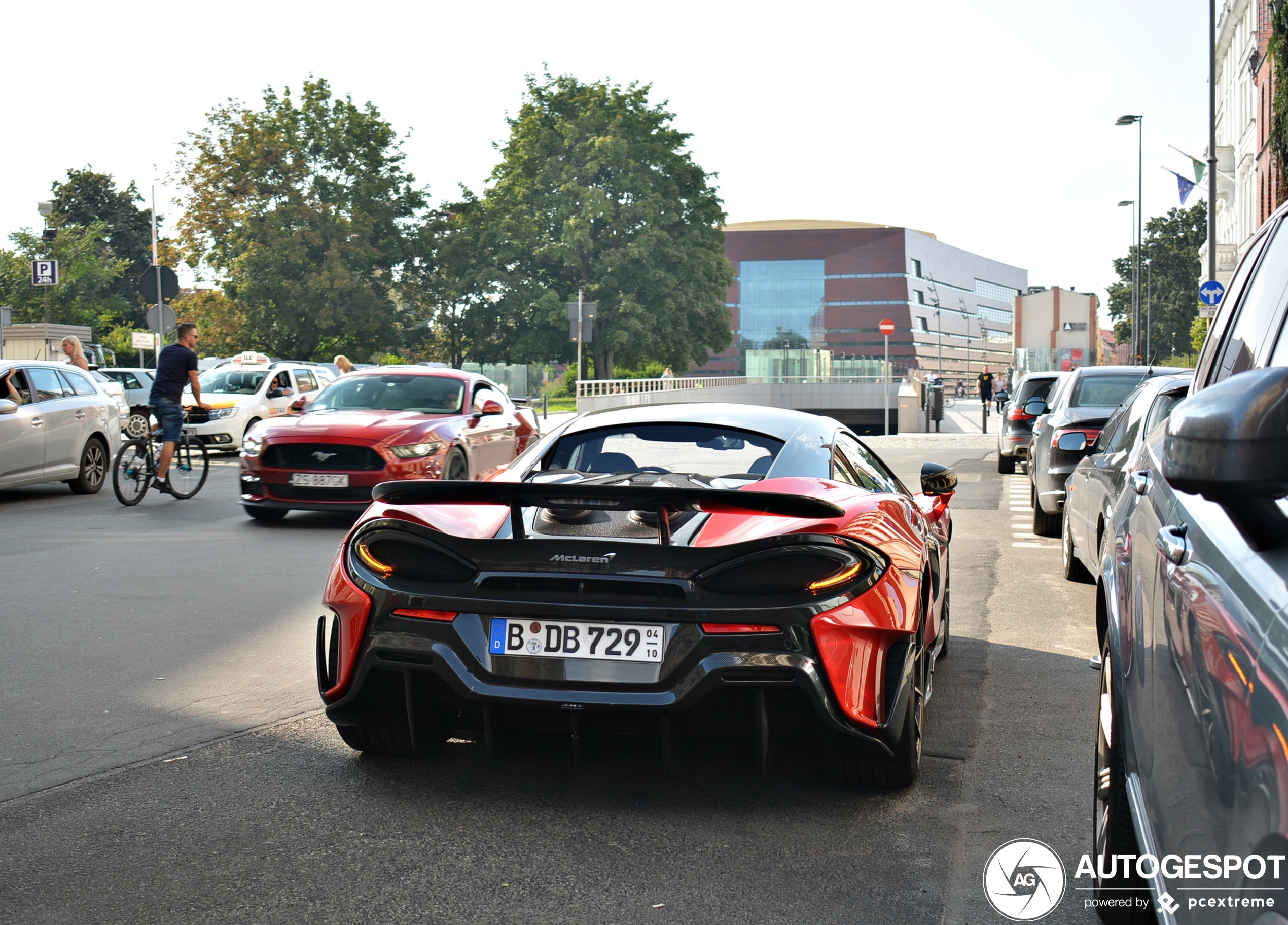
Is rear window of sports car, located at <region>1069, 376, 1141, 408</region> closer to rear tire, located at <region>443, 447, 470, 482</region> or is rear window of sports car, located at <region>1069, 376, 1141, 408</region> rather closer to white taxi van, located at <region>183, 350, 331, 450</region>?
rear tire, located at <region>443, 447, 470, 482</region>

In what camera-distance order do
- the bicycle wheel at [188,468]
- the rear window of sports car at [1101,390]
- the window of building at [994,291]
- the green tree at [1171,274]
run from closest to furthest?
the rear window of sports car at [1101,390]
the bicycle wheel at [188,468]
the green tree at [1171,274]
the window of building at [994,291]

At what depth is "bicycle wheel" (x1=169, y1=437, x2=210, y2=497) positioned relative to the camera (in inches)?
571

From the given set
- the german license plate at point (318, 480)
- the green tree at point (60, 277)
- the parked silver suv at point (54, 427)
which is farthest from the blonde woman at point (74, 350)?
the green tree at point (60, 277)

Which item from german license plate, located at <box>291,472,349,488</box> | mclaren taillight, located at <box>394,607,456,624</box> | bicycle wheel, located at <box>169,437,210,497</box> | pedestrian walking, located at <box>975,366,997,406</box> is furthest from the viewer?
pedestrian walking, located at <box>975,366,997,406</box>

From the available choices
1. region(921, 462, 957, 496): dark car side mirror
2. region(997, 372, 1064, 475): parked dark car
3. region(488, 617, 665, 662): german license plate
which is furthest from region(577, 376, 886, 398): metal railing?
region(488, 617, 665, 662): german license plate

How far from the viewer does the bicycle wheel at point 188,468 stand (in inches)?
571

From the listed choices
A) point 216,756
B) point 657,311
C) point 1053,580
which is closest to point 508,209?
point 657,311

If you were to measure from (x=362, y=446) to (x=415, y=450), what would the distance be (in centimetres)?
52

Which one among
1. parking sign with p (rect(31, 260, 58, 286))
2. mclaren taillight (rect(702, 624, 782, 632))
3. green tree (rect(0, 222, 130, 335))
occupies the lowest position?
mclaren taillight (rect(702, 624, 782, 632))

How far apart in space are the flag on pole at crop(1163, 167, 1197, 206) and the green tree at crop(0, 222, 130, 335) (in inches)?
1890

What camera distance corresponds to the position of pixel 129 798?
4.09 m

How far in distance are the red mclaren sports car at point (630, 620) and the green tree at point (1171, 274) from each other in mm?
79219

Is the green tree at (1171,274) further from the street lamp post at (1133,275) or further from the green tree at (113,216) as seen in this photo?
the green tree at (113,216)

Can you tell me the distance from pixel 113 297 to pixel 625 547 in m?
75.7
